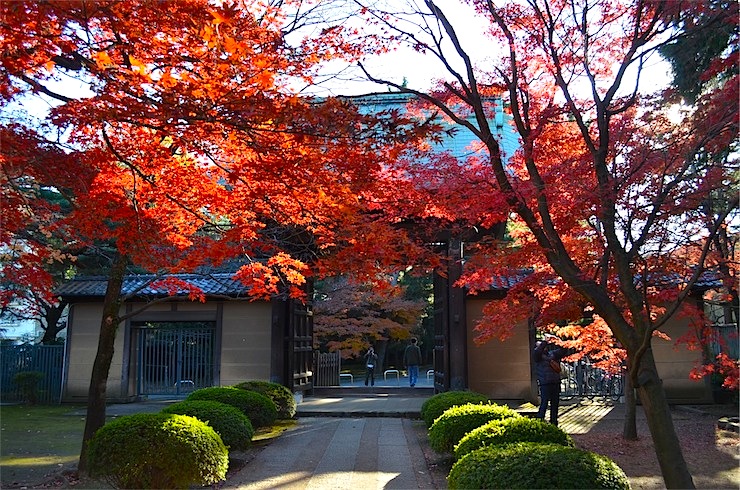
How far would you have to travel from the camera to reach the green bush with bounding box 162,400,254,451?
7082mm

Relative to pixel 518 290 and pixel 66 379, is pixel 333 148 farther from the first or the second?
pixel 66 379

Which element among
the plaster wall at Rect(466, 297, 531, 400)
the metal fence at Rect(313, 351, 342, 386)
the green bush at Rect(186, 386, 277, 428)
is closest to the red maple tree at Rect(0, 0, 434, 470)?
the green bush at Rect(186, 386, 277, 428)

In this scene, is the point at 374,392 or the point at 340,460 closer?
the point at 340,460

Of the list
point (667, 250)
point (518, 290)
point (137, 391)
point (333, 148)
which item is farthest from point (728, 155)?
point (137, 391)

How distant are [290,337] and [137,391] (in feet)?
15.7

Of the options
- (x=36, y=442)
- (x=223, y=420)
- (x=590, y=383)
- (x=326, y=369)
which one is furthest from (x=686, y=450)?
(x=326, y=369)

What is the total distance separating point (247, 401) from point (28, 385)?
30.0ft

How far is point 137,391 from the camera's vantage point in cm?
1473

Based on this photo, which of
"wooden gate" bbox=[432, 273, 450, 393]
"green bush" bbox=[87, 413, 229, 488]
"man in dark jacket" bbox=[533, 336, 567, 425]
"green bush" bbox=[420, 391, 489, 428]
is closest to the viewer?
"green bush" bbox=[87, 413, 229, 488]

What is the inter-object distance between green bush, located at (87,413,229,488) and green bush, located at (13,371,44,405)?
1097cm

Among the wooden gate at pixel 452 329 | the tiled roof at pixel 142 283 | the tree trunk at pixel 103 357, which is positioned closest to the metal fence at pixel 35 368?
the tiled roof at pixel 142 283

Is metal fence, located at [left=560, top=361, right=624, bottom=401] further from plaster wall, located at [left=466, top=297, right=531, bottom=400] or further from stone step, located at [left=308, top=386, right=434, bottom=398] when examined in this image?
stone step, located at [left=308, top=386, right=434, bottom=398]

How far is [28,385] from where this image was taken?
48.6ft

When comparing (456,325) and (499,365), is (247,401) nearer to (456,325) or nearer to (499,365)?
(456,325)
